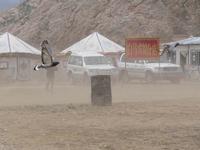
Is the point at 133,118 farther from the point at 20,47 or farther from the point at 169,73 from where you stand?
the point at 20,47

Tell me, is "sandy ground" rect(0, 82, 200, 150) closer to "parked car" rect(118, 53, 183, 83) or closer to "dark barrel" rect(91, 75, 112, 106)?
"dark barrel" rect(91, 75, 112, 106)

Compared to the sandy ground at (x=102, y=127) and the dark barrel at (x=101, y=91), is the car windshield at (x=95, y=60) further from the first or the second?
the dark barrel at (x=101, y=91)

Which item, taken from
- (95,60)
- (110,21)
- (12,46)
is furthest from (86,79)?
(110,21)

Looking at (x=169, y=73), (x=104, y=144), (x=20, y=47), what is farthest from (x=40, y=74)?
(x=104, y=144)

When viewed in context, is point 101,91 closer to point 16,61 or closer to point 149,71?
point 149,71

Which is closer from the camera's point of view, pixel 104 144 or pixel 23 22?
pixel 104 144

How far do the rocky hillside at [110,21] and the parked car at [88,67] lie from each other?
19.1 metres

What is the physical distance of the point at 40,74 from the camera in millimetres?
45688

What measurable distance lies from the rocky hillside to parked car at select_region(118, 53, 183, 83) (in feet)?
60.1

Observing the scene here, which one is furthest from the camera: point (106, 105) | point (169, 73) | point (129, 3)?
point (129, 3)

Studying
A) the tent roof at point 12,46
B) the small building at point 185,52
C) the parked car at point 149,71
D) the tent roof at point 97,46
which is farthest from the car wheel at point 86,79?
the small building at point 185,52

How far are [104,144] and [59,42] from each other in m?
51.0

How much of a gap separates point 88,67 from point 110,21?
24.6 m

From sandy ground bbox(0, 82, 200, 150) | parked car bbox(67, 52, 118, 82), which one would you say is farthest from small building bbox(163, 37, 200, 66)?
sandy ground bbox(0, 82, 200, 150)
